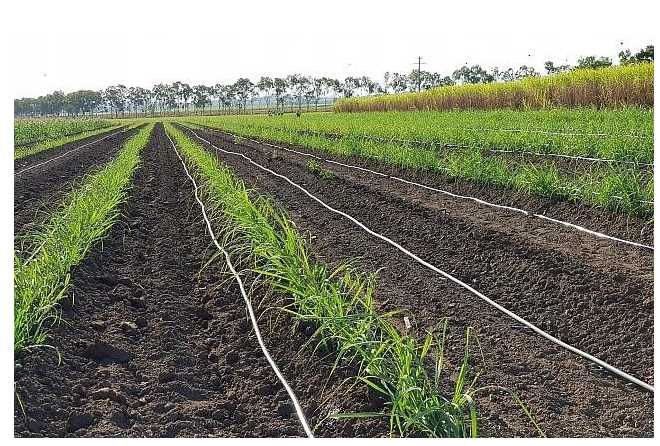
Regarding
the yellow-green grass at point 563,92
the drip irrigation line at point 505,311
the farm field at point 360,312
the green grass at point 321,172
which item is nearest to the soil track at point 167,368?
the farm field at point 360,312

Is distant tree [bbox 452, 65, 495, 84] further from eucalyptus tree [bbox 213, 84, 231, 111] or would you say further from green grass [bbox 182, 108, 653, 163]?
green grass [bbox 182, 108, 653, 163]

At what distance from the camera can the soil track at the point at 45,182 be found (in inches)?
316

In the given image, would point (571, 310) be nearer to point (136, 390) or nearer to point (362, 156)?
point (136, 390)

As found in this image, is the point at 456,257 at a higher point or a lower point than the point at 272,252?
lower

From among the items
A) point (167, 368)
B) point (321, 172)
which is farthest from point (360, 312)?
point (321, 172)

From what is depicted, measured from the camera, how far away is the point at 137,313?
4512 mm

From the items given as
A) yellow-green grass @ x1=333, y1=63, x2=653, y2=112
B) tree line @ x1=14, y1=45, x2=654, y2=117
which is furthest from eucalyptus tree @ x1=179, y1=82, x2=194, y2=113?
yellow-green grass @ x1=333, y1=63, x2=653, y2=112

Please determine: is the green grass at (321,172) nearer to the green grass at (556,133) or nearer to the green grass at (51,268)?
the green grass at (556,133)

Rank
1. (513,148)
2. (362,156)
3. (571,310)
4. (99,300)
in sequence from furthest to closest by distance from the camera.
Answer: (362,156) → (513,148) → (99,300) → (571,310)

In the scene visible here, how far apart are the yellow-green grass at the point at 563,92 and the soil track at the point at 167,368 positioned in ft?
38.2

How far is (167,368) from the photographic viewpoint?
3584 mm

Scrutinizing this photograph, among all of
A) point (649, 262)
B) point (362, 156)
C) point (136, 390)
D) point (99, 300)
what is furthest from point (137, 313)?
point (362, 156)

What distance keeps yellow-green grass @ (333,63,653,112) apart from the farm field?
20.0 feet

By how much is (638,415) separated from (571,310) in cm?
131
